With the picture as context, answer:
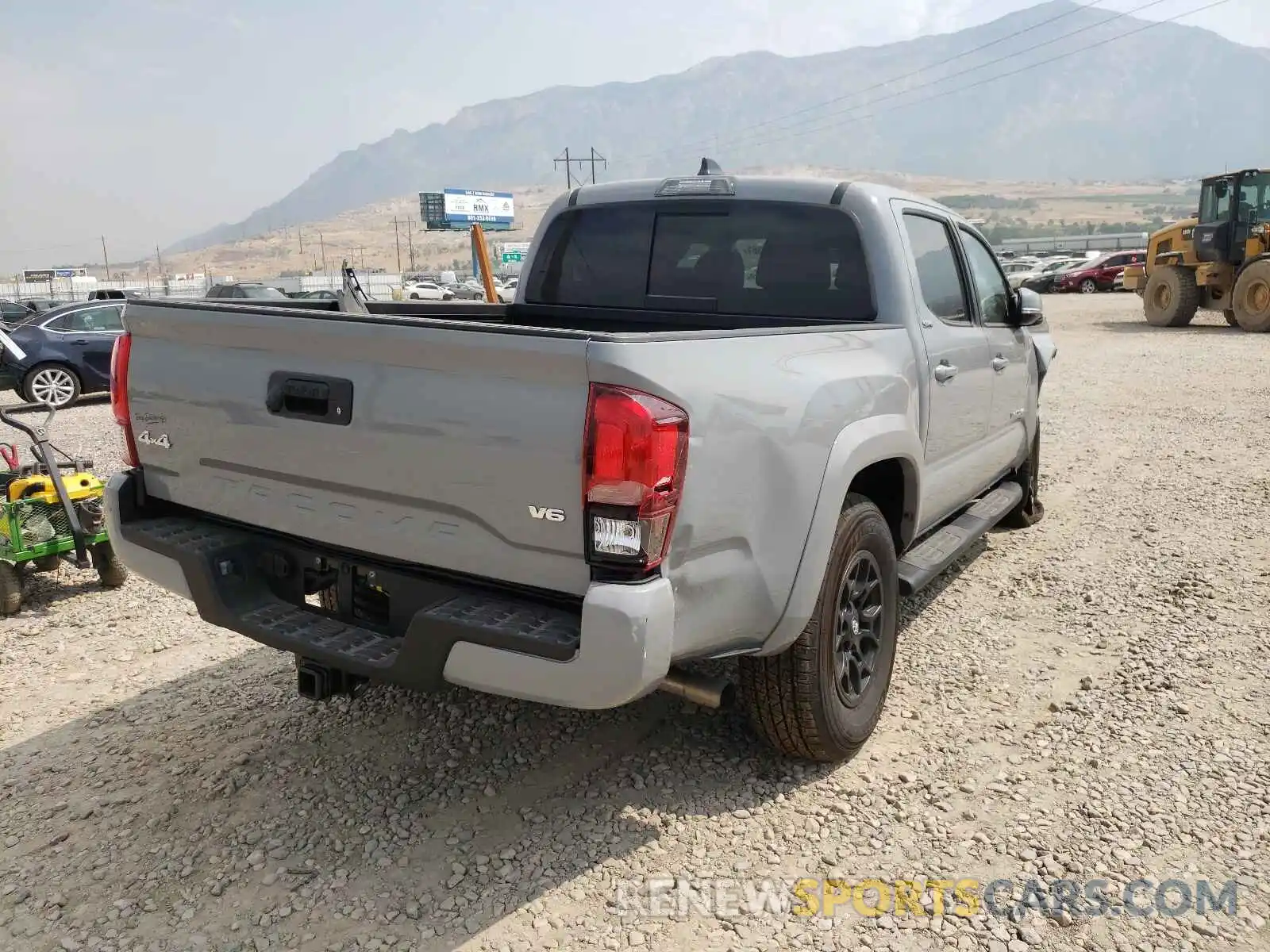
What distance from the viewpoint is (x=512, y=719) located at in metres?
3.73

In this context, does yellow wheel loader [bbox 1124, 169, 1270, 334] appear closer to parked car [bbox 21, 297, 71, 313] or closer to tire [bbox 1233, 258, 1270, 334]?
tire [bbox 1233, 258, 1270, 334]

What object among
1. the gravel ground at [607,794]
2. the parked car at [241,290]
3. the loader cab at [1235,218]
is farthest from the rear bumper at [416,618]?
the loader cab at [1235,218]

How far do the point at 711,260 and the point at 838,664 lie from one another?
181 cm

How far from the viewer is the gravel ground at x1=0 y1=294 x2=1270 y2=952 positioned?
2.62m

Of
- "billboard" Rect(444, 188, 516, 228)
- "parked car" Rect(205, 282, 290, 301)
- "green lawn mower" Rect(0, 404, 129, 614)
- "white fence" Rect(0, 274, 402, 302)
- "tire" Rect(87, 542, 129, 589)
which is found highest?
"billboard" Rect(444, 188, 516, 228)

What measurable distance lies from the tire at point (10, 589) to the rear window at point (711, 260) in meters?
3.16

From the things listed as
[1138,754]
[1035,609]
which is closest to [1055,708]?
[1138,754]

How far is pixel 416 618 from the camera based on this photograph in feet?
8.30

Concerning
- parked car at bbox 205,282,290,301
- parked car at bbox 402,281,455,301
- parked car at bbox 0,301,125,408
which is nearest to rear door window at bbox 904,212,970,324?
parked car at bbox 0,301,125,408

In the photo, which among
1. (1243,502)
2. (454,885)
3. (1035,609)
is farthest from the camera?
(1243,502)

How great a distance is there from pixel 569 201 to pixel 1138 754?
10.9 feet

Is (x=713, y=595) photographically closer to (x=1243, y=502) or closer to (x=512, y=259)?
(x=1243, y=502)

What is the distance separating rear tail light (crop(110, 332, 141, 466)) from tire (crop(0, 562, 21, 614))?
7.61 ft

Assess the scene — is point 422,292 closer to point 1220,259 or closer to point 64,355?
point 64,355
